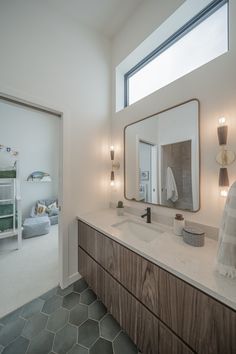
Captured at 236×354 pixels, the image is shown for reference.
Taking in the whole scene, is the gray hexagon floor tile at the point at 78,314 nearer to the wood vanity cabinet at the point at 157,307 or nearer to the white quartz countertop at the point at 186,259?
the wood vanity cabinet at the point at 157,307

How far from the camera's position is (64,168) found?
175 cm

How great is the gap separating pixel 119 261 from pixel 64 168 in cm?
115

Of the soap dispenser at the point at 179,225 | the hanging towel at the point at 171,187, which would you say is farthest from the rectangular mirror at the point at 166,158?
the soap dispenser at the point at 179,225

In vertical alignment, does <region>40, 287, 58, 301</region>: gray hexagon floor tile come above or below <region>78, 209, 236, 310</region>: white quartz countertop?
below

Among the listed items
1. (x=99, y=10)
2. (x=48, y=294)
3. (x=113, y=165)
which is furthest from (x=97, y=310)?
(x=99, y=10)

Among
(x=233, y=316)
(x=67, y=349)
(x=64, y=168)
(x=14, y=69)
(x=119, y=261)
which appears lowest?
(x=67, y=349)

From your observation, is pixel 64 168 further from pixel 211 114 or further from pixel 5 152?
pixel 5 152

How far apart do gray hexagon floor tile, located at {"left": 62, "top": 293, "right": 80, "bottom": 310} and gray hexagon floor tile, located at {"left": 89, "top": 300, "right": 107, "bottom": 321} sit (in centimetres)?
18

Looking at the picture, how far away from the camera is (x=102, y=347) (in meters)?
1.16

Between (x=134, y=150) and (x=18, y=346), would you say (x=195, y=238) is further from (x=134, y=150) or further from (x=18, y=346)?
(x=18, y=346)

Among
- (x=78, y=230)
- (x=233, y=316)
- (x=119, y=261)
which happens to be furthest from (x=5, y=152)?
(x=233, y=316)

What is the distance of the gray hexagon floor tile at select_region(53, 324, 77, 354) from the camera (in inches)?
45.0

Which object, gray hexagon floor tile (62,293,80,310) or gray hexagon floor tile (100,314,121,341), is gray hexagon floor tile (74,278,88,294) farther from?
gray hexagon floor tile (100,314,121,341)

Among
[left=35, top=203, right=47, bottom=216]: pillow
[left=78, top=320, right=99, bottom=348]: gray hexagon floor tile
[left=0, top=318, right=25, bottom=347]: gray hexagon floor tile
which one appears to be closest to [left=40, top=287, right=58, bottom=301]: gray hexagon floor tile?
[left=0, top=318, right=25, bottom=347]: gray hexagon floor tile
